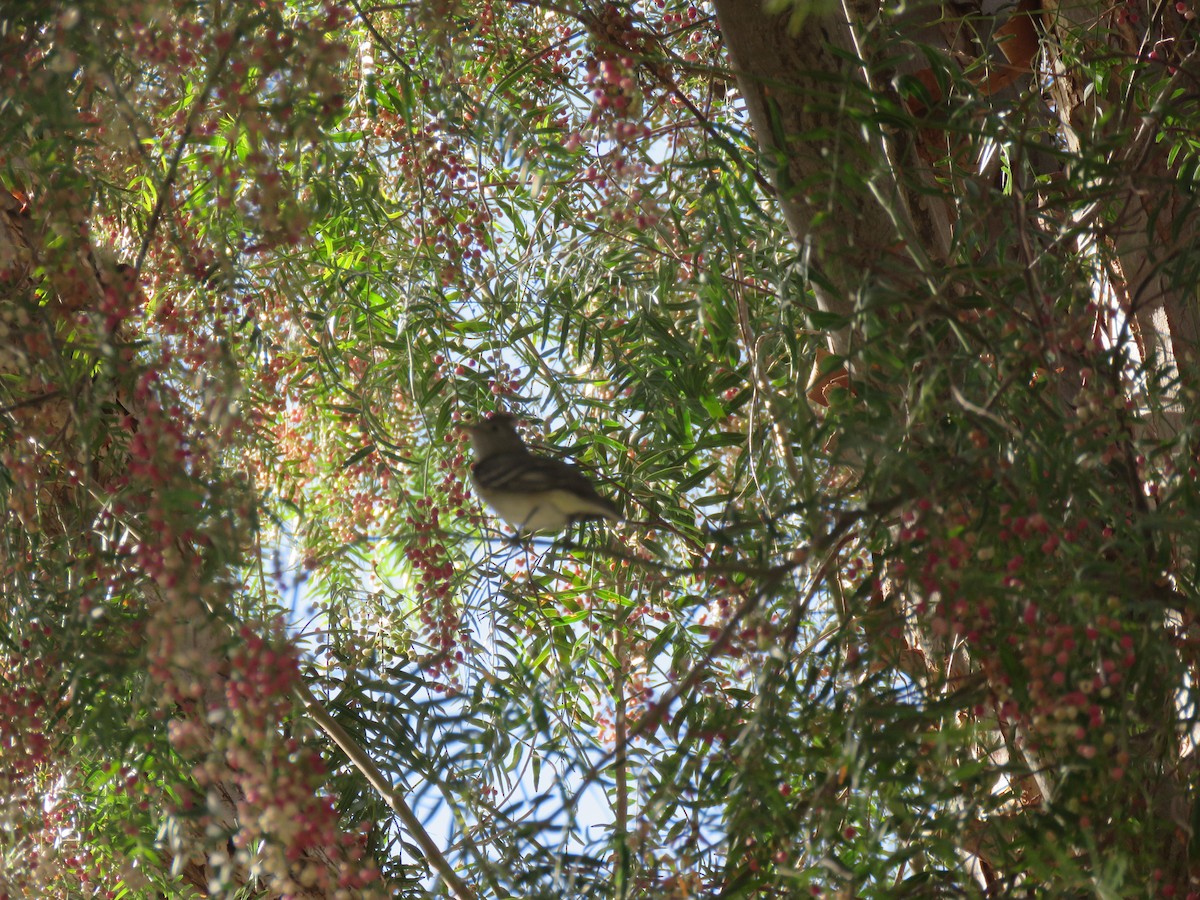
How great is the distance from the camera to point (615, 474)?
296 centimetres

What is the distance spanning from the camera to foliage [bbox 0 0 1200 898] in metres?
1.52

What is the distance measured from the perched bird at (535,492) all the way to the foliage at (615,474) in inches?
4.3

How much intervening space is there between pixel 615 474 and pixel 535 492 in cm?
103

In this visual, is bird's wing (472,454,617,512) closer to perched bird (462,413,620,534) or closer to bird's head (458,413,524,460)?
perched bird (462,413,620,534)

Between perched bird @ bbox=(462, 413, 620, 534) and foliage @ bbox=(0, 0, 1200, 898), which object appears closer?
foliage @ bbox=(0, 0, 1200, 898)

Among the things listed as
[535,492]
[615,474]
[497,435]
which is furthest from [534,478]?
[615,474]

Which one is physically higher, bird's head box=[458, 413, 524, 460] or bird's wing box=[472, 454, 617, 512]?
bird's head box=[458, 413, 524, 460]

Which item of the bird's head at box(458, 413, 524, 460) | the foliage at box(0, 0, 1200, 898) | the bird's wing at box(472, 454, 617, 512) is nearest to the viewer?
the foliage at box(0, 0, 1200, 898)

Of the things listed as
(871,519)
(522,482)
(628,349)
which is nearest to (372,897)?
(522,482)

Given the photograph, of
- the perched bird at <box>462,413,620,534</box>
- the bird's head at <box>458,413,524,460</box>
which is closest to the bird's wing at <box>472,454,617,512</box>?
the perched bird at <box>462,413,620,534</box>

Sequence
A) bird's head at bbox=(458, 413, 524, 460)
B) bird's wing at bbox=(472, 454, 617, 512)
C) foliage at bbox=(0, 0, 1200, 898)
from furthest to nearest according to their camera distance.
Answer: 1. bird's head at bbox=(458, 413, 524, 460)
2. bird's wing at bbox=(472, 454, 617, 512)
3. foliage at bbox=(0, 0, 1200, 898)

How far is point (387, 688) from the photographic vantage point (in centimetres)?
183

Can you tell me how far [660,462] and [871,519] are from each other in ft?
3.31

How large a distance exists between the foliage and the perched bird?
11cm
